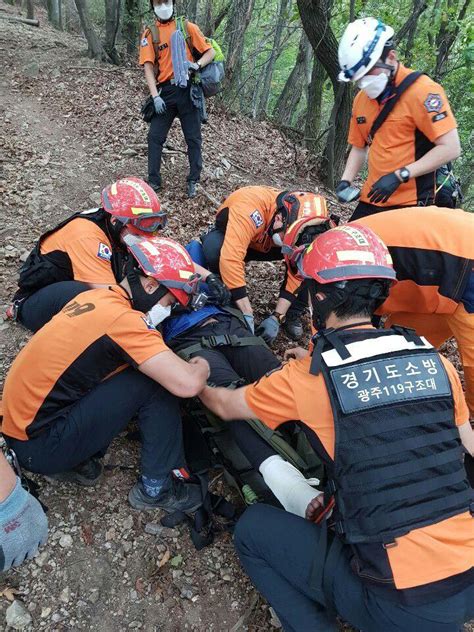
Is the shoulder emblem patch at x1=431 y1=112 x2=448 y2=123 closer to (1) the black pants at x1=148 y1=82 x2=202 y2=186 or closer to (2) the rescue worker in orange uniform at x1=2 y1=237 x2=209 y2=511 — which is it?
(2) the rescue worker in orange uniform at x1=2 y1=237 x2=209 y2=511

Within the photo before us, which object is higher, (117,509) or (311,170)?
(311,170)

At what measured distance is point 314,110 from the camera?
31.0 feet

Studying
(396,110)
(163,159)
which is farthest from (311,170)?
(396,110)

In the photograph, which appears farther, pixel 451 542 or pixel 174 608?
pixel 174 608

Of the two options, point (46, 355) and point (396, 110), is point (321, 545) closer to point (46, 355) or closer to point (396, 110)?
point (46, 355)

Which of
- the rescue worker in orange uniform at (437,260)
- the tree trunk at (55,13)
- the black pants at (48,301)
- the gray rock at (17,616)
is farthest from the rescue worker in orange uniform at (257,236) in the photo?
the tree trunk at (55,13)

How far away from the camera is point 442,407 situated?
2.02 meters

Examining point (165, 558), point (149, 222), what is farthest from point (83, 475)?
point (149, 222)

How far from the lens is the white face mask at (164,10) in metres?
6.20


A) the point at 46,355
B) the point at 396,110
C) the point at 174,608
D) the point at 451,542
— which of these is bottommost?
the point at 174,608

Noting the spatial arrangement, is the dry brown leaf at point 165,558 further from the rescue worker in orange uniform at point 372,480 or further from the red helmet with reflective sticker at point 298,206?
the red helmet with reflective sticker at point 298,206

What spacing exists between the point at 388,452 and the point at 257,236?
3.14m

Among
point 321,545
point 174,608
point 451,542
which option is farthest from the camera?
point 174,608

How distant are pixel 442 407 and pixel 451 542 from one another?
0.57 meters
